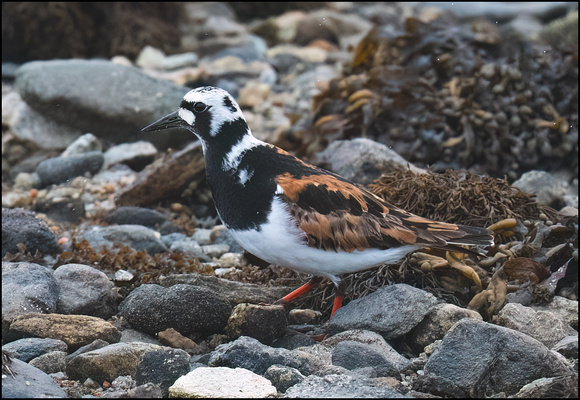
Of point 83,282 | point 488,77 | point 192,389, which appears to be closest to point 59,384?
point 192,389

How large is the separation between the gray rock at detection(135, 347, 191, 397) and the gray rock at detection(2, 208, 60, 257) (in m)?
2.52

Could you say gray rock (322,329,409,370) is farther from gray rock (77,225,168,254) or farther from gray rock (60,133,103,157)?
gray rock (60,133,103,157)

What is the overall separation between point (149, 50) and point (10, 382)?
9476 mm

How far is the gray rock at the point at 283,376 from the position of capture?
3.63 metres

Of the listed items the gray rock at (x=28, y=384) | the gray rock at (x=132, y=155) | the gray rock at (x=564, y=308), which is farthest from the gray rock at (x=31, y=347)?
the gray rock at (x=132, y=155)

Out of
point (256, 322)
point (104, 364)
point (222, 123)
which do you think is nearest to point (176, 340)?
point (256, 322)

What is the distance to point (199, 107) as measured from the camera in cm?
479

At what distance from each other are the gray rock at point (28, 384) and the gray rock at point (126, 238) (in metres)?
2.59

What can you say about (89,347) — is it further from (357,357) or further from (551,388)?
(551,388)

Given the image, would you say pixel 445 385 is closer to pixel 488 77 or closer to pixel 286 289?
pixel 286 289

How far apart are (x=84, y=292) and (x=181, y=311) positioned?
0.79 metres

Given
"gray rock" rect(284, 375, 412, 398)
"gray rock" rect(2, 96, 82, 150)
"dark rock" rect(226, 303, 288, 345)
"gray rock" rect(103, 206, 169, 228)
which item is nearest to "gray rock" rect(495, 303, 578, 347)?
"gray rock" rect(284, 375, 412, 398)

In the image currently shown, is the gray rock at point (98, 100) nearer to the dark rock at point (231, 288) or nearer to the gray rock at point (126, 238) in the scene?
the gray rock at point (126, 238)

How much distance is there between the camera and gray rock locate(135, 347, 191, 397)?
12.1 feet
